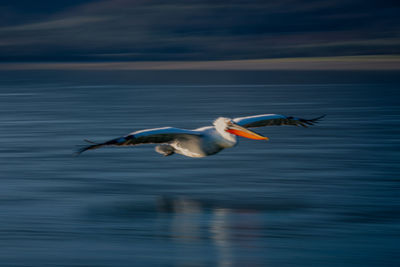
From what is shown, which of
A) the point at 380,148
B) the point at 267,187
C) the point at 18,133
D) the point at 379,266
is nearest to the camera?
the point at 379,266

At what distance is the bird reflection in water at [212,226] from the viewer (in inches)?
436

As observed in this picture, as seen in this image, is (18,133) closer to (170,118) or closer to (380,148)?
(170,118)

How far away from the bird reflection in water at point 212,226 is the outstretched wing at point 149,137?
4.55 ft

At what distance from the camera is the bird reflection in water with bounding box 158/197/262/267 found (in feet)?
36.3

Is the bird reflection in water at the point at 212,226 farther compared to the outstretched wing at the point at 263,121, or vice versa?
the outstretched wing at the point at 263,121

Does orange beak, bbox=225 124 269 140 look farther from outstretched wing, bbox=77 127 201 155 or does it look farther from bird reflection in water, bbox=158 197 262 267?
bird reflection in water, bbox=158 197 262 267

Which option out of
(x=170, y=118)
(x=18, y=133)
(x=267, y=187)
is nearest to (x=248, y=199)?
(x=267, y=187)

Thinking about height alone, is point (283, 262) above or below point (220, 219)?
below

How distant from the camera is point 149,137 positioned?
12.3 metres

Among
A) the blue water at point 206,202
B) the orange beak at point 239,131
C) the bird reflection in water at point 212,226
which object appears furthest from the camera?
the orange beak at point 239,131

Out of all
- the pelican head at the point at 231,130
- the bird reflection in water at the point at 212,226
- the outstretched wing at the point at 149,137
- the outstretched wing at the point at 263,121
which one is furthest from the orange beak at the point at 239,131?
the bird reflection in water at the point at 212,226

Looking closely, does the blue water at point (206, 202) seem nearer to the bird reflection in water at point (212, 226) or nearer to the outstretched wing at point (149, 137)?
the bird reflection in water at point (212, 226)

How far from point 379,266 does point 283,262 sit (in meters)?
1.28

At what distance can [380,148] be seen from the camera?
69.3 ft
